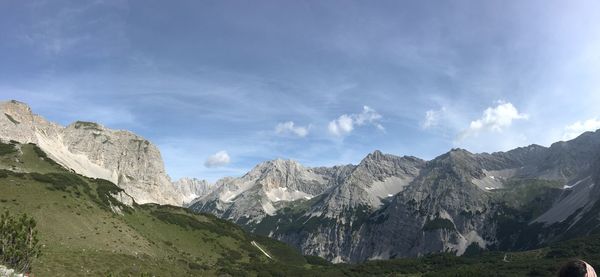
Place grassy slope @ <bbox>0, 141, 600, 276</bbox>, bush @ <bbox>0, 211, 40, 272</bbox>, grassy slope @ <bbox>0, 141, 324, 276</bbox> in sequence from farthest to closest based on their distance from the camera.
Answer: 1. grassy slope @ <bbox>0, 141, 324, 276</bbox>
2. grassy slope @ <bbox>0, 141, 600, 276</bbox>
3. bush @ <bbox>0, 211, 40, 272</bbox>

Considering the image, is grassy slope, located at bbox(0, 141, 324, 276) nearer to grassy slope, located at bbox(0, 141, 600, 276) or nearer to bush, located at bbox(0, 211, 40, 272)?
grassy slope, located at bbox(0, 141, 600, 276)

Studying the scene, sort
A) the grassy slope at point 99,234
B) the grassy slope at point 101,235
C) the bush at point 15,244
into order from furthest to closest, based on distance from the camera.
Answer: the grassy slope at point 99,234 → the grassy slope at point 101,235 → the bush at point 15,244

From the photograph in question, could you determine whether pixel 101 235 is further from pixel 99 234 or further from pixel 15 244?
pixel 15 244

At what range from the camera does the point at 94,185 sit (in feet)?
536

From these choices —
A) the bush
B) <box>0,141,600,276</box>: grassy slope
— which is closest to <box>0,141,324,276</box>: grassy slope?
<box>0,141,600,276</box>: grassy slope

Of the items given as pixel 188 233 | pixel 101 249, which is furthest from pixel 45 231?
pixel 188 233

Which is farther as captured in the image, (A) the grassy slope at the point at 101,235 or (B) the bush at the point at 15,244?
(A) the grassy slope at the point at 101,235

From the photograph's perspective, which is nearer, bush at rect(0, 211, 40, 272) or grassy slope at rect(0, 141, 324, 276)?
bush at rect(0, 211, 40, 272)

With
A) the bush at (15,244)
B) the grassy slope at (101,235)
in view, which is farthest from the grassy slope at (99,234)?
the bush at (15,244)

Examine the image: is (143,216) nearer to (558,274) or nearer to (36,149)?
(36,149)

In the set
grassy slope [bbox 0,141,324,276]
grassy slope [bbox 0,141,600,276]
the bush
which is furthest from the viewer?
grassy slope [bbox 0,141,324,276]

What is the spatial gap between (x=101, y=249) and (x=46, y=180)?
4341 cm

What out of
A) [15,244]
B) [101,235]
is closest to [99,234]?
[101,235]

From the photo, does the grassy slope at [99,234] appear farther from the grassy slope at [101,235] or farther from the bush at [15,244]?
the bush at [15,244]
